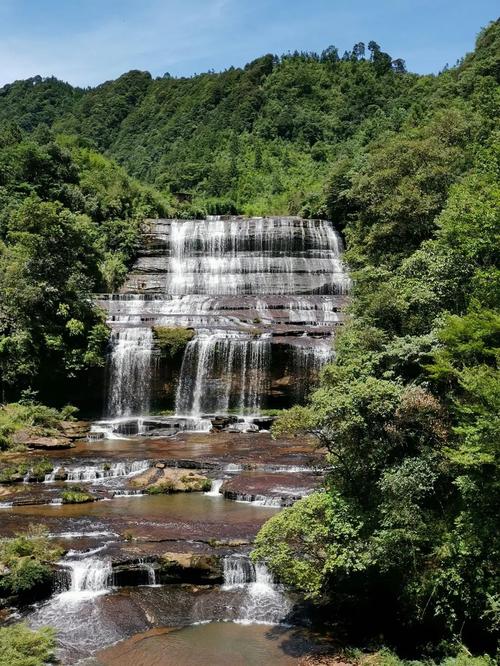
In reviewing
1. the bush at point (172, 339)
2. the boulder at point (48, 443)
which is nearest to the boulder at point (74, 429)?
the boulder at point (48, 443)

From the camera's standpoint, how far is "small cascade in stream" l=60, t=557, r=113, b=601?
Result: 45.6ft

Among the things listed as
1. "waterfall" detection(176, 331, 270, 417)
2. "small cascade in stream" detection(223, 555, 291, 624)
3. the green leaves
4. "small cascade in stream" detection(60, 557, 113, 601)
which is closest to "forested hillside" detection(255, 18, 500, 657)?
the green leaves

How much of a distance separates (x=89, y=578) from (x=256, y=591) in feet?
12.9

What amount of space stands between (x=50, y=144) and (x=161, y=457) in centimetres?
3614

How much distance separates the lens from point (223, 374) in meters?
33.6

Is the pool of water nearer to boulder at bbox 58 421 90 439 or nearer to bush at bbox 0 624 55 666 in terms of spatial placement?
bush at bbox 0 624 55 666

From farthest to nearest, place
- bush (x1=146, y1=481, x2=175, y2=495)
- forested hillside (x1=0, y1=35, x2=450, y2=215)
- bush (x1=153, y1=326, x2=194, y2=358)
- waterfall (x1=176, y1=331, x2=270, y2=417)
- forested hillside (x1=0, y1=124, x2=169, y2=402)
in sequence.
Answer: forested hillside (x1=0, y1=35, x2=450, y2=215)
bush (x1=153, y1=326, x2=194, y2=358)
waterfall (x1=176, y1=331, x2=270, y2=417)
forested hillside (x1=0, y1=124, x2=169, y2=402)
bush (x1=146, y1=481, x2=175, y2=495)

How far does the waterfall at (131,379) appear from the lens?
33969mm

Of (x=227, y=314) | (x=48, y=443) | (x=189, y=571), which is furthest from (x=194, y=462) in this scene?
(x=227, y=314)

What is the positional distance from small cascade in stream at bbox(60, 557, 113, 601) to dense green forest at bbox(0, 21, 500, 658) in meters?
4.07

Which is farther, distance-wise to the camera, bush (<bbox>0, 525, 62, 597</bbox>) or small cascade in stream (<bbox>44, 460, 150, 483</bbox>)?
small cascade in stream (<bbox>44, 460, 150, 483</bbox>)

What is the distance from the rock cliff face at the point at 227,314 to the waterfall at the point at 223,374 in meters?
0.06

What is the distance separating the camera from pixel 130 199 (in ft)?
179

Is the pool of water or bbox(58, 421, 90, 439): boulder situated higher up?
bbox(58, 421, 90, 439): boulder
